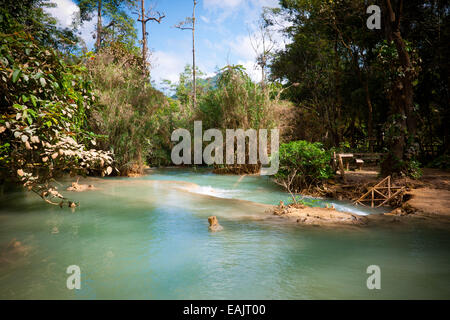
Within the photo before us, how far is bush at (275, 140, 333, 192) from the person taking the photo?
757cm

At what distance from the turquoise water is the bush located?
95.4 inches

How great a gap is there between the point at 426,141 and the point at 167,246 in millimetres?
12083

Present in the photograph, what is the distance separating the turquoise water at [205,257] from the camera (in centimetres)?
280

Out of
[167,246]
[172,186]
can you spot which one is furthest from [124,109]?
[167,246]

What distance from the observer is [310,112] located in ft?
55.2

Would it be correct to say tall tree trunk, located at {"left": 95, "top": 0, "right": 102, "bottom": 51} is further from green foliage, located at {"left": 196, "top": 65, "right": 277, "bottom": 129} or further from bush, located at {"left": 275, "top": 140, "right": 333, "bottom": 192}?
bush, located at {"left": 275, "top": 140, "right": 333, "bottom": 192}

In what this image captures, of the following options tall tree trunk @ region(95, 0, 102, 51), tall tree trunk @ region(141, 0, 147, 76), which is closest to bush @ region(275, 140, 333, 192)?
tall tree trunk @ region(141, 0, 147, 76)

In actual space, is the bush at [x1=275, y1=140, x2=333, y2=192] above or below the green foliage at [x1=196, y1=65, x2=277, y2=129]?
below

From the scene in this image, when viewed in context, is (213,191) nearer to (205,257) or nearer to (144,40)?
(205,257)

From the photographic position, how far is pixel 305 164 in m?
7.70

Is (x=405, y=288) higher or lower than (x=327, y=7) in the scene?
lower

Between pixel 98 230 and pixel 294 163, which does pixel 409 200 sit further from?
pixel 98 230

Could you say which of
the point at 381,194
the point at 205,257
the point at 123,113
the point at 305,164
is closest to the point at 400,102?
the point at 381,194
